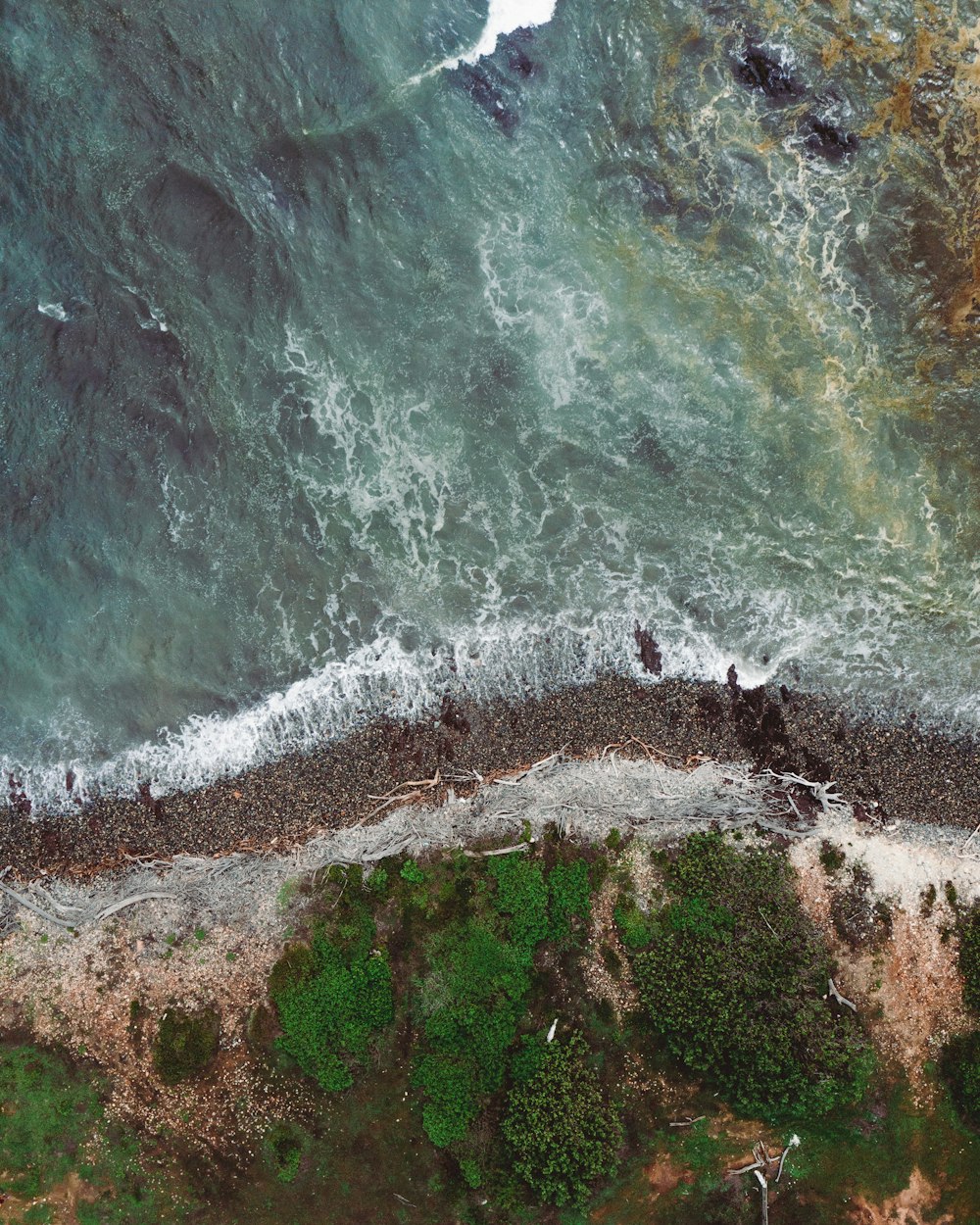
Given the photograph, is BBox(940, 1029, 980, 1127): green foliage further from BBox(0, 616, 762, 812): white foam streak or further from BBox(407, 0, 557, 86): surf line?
BBox(407, 0, 557, 86): surf line

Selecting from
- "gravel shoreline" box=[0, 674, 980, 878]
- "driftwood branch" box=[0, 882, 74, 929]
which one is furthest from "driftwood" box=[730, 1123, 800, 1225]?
"driftwood branch" box=[0, 882, 74, 929]

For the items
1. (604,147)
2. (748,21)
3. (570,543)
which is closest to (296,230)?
(604,147)

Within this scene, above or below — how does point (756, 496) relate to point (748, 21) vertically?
below

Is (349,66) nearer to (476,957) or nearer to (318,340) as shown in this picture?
(318,340)

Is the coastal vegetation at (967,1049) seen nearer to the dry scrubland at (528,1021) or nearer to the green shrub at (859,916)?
the dry scrubland at (528,1021)

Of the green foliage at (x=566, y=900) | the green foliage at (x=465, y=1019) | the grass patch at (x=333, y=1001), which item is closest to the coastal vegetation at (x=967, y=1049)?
the green foliage at (x=566, y=900)

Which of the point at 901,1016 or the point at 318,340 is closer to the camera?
the point at 901,1016
